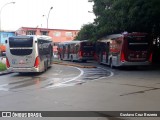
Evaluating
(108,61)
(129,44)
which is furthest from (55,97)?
(108,61)

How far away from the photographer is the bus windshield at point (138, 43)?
103ft

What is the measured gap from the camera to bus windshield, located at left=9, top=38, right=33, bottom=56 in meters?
25.9

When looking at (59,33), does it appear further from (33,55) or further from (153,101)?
(153,101)

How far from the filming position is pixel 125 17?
35.0 m

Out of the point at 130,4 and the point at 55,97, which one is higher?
the point at 130,4

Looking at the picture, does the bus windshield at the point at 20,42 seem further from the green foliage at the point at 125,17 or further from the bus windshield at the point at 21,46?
the green foliage at the point at 125,17

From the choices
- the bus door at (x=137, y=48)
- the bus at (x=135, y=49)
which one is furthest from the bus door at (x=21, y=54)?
the bus door at (x=137, y=48)

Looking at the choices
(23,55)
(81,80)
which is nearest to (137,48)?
(23,55)

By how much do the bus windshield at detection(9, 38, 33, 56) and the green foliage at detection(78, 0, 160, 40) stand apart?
1047cm

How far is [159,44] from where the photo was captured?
42.2 m

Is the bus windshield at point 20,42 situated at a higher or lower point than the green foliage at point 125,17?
lower

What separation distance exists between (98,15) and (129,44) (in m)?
12.9

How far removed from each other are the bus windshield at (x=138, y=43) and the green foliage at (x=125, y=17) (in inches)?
91.7

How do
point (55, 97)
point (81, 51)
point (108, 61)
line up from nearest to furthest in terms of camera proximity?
1. point (55, 97)
2. point (108, 61)
3. point (81, 51)
